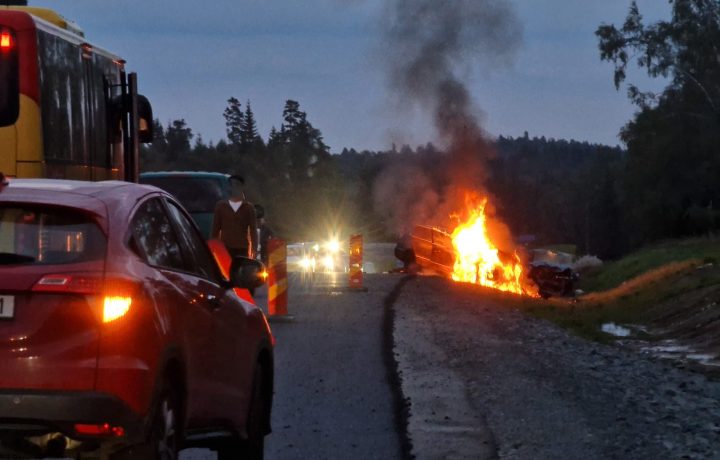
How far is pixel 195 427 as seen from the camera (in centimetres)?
609

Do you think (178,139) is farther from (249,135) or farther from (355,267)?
(355,267)

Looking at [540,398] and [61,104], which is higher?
[61,104]

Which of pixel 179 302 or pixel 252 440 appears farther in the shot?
pixel 252 440

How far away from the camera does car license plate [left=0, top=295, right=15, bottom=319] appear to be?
5062mm

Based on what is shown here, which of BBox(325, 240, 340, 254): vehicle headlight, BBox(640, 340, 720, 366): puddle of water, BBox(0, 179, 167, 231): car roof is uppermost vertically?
BBox(325, 240, 340, 254): vehicle headlight

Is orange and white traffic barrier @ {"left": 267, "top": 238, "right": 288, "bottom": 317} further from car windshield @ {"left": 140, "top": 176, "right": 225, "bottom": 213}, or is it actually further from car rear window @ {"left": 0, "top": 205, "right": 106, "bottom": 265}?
car rear window @ {"left": 0, "top": 205, "right": 106, "bottom": 265}

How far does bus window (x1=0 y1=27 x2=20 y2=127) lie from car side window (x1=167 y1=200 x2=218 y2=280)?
4379 mm

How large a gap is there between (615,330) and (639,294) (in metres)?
9.76

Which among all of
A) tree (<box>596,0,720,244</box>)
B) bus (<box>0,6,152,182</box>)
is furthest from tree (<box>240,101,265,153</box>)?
bus (<box>0,6,152,182</box>)

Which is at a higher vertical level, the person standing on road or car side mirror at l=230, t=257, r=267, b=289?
the person standing on road

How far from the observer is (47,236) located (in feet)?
17.7

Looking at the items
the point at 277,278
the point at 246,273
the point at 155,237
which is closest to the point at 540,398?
the point at 246,273

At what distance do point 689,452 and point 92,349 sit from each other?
5273 millimetres

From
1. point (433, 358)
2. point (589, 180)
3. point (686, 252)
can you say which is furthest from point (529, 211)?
point (433, 358)
